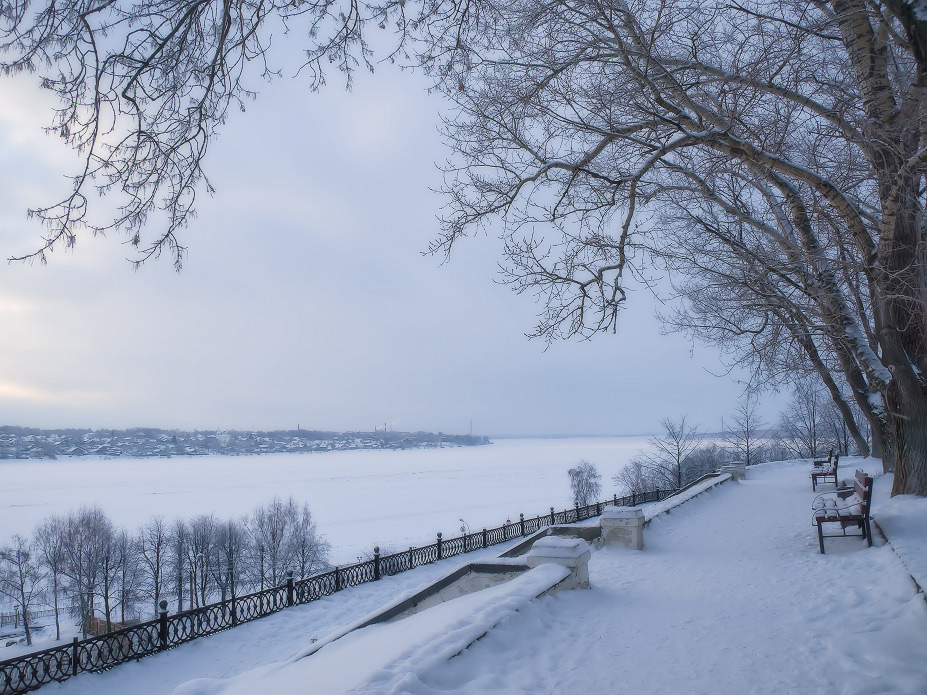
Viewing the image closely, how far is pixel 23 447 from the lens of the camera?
109250 millimetres

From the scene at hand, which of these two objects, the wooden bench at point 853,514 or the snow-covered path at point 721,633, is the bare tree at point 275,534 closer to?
the snow-covered path at point 721,633

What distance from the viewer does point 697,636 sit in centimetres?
523

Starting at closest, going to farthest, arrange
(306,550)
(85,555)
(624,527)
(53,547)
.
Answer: (624,527) → (53,547) → (85,555) → (306,550)

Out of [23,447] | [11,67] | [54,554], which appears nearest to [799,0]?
[11,67]

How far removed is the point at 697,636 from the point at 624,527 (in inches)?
Answer: 213

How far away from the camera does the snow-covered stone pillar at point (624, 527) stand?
10445mm

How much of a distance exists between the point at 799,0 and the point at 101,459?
158 metres

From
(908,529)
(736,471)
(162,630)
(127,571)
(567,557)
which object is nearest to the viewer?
(567,557)

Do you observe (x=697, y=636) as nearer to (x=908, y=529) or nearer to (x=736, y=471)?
(x=908, y=529)

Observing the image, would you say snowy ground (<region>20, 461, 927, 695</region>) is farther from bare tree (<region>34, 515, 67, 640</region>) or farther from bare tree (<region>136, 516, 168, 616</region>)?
bare tree (<region>34, 515, 67, 640</region>)

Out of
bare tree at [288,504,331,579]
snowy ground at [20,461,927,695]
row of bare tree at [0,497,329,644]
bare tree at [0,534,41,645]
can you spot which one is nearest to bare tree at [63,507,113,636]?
row of bare tree at [0,497,329,644]

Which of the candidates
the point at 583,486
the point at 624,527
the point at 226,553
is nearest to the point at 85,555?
the point at 226,553

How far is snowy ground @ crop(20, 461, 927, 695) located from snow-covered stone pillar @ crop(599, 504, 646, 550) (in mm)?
385

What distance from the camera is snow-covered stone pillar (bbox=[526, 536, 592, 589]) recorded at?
690 centimetres
